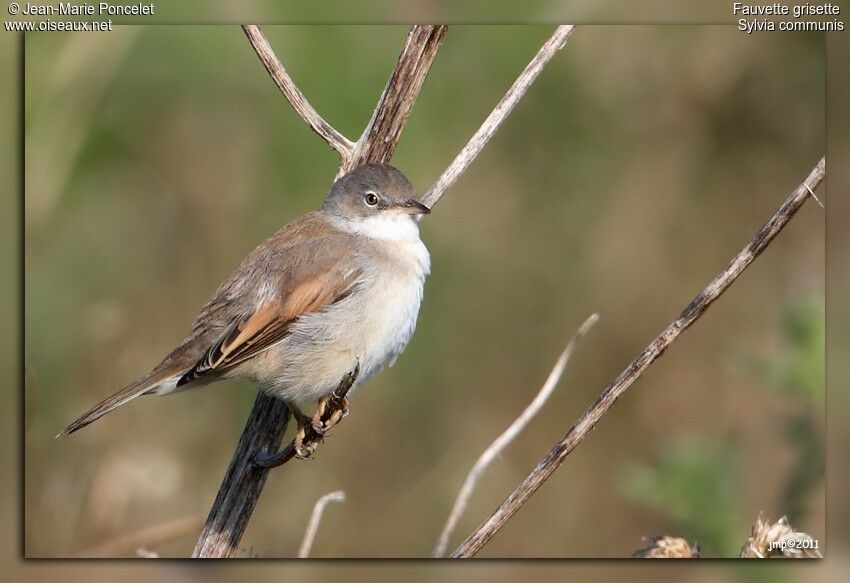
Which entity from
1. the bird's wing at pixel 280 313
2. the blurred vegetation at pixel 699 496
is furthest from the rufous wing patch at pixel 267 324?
the blurred vegetation at pixel 699 496

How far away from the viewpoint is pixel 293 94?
501 cm

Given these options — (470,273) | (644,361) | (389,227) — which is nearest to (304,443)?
(389,227)

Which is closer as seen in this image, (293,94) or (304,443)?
(304,443)

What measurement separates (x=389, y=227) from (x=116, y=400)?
153cm

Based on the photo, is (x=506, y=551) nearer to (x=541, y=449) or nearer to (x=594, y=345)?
(x=541, y=449)

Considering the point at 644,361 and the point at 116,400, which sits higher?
the point at 644,361

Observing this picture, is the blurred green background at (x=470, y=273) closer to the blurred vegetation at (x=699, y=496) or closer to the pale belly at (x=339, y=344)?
the blurred vegetation at (x=699, y=496)

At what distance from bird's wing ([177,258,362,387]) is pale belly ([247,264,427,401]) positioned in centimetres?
4

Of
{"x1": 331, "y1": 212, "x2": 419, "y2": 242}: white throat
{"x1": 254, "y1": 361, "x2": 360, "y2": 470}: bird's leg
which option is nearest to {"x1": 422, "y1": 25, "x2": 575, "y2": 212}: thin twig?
{"x1": 331, "y1": 212, "x2": 419, "y2": 242}: white throat

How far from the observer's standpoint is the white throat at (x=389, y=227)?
17.1ft

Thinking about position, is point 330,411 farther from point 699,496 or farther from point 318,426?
point 699,496

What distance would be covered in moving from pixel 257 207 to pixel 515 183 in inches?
63.9

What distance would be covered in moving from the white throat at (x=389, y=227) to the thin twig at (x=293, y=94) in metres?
0.34

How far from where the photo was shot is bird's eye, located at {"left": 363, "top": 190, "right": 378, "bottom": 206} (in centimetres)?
514
